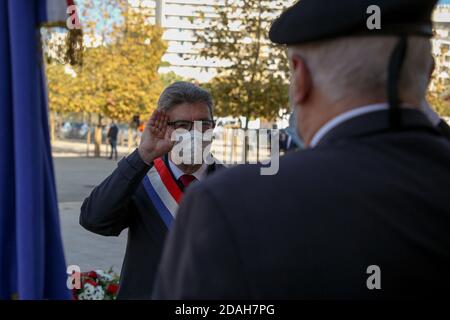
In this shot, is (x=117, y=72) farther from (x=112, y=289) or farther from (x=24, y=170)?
(x=24, y=170)

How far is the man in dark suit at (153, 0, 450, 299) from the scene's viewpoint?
118 centimetres

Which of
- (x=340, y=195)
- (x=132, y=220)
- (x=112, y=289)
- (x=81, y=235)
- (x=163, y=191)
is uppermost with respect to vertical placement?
(x=340, y=195)

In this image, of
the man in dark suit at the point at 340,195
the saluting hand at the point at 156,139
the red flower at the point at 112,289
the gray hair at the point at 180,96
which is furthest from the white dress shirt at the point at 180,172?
the man in dark suit at the point at 340,195

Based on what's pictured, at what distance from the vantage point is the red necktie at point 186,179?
2.89 metres

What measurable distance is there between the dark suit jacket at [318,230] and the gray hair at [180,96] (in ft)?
6.12

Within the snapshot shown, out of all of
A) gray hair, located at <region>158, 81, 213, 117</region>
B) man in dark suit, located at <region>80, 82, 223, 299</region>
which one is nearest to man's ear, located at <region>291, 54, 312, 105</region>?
man in dark suit, located at <region>80, 82, 223, 299</region>

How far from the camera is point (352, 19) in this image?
1.30m

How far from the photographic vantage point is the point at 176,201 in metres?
2.75

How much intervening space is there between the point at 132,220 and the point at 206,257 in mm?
1621

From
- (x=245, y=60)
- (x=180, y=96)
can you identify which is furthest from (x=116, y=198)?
(x=245, y=60)

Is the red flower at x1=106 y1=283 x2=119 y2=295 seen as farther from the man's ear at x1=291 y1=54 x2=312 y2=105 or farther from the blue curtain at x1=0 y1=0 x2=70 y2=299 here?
the man's ear at x1=291 y1=54 x2=312 y2=105

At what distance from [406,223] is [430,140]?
7.9 inches

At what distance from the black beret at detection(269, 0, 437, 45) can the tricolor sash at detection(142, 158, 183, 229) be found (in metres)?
1.43
